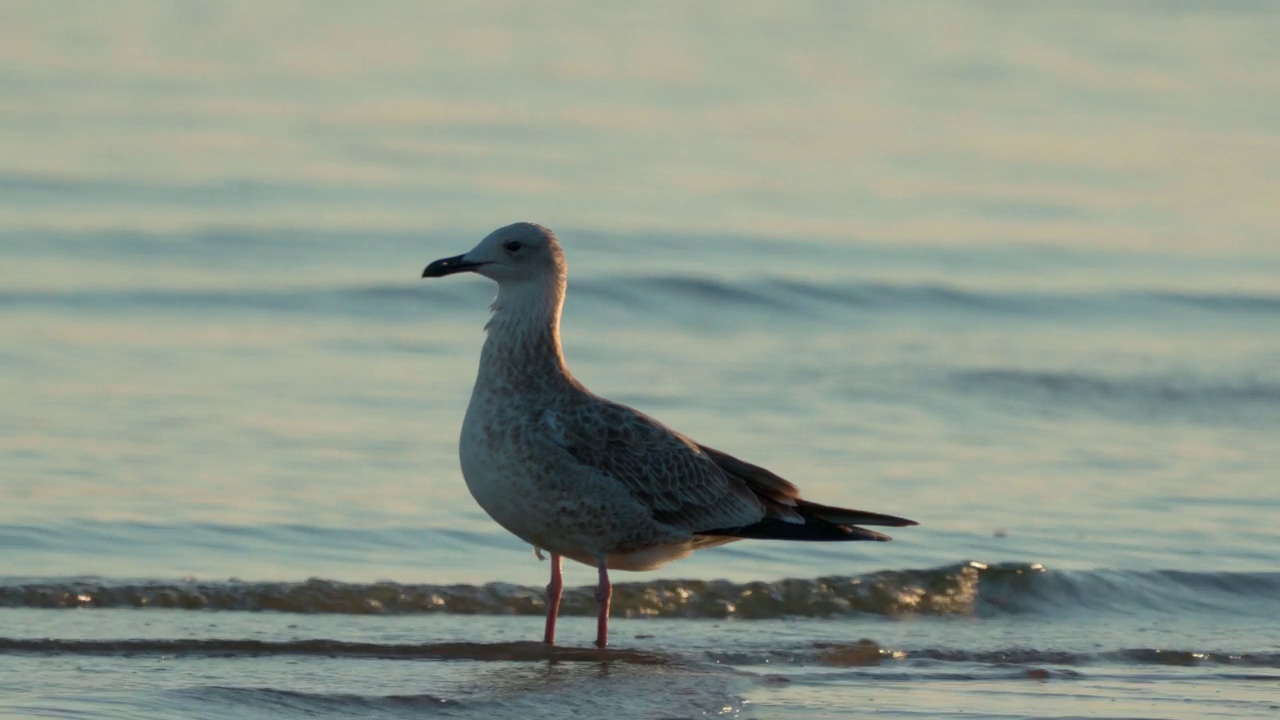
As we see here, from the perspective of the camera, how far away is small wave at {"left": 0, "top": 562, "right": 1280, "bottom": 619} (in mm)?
8305

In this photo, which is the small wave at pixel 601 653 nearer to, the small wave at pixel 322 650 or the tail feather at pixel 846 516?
the small wave at pixel 322 650

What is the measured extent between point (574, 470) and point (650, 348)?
683cm

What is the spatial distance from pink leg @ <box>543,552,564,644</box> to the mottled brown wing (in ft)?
1.41

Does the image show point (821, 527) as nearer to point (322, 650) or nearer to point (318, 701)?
point (322, 650)

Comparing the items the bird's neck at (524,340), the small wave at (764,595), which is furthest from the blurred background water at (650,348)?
the bird's neck at (524,340)

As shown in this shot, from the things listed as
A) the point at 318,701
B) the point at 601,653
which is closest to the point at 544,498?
the point at 601,653

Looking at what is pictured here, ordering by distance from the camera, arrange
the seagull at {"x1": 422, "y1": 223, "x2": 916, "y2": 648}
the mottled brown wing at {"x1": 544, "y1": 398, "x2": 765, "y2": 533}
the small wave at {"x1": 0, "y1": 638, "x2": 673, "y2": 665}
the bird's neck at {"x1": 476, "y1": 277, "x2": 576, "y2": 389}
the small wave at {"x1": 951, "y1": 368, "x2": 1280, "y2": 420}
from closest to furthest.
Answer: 1. the small wave at {"x1": 0, "y1": 638, "x2": 673, "y2": 665}
2. the seagull at {"x1": 422, "y1": 223, "x2": 916, "y2": 648}
3. the mottled brown wing at {"x1": 544, "y1": 398, "x2": 765, "y2": 533}
4. the bird's neck at {"x1": 476, "y1": 277, "x2": 576, "y2": 389}
5. the small wave at {"x1": 951, "y1": 368, "x2": 1280, "y2": 420}

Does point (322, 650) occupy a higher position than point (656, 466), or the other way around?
point (656, 466)

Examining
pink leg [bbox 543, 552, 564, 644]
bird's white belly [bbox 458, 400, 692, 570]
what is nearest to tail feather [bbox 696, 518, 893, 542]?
bird's white belly [bbox 458, 400, 692, 570]

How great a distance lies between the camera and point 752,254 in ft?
58.4

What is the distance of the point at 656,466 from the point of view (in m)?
7.79

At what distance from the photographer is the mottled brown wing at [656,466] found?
7.65m

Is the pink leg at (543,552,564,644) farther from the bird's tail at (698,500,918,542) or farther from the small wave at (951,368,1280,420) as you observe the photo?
the small wave at (951,368,1280,420)

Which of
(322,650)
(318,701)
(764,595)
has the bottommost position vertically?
(318,701)
